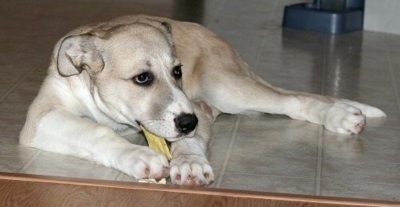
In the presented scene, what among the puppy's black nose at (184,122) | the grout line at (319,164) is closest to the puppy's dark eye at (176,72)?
the puppy's black nose at (184,122)

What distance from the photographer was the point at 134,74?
12.1 feet

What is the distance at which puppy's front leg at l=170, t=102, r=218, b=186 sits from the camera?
3500mm

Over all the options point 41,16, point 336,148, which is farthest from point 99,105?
point 41,16

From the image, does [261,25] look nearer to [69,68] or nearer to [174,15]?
[174,15]

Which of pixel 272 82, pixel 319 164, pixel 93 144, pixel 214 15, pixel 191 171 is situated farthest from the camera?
pixel 214 15

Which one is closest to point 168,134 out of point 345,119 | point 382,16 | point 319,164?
point 319,164

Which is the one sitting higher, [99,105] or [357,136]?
[99,105]

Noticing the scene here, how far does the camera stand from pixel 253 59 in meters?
5.68

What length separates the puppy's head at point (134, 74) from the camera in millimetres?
3646

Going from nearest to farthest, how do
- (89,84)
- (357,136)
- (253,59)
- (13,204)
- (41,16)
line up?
1. (13,204)
2. (89,84)
3. (357,136)
4. (253,59)
5. (41,16)

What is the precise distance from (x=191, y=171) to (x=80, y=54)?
0.67m

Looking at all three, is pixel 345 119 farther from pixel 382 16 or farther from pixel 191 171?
pixel 382 16

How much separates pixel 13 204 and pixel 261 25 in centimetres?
369

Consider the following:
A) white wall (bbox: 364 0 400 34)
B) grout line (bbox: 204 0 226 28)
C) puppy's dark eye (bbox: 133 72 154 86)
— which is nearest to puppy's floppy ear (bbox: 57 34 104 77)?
puppy's dark eye (bbox: 133 72 154 86)
